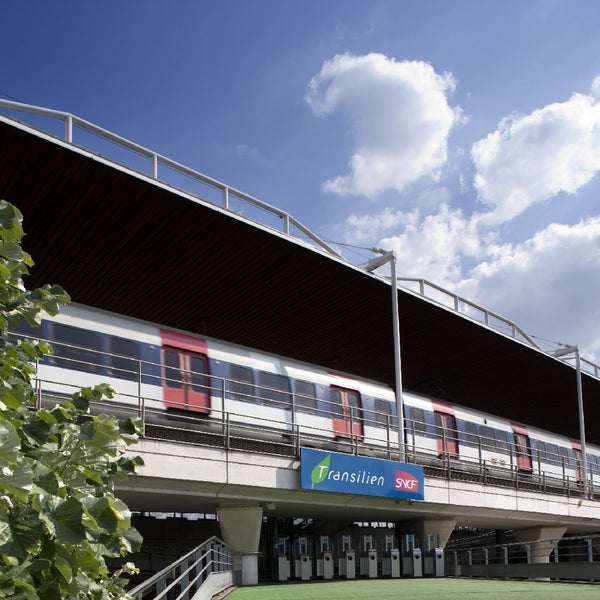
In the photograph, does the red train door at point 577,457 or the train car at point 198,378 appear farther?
the red train door at point 577,457

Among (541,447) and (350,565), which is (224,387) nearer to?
(350,565)

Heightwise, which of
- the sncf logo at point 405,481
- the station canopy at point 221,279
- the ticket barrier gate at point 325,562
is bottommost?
the ticket barrier gate at point 325,562

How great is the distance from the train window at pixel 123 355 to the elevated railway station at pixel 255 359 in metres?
0.05

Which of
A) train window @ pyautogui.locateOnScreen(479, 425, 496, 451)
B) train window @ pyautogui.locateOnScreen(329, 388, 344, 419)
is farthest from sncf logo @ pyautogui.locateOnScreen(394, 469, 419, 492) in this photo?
train window @ pyautogui.locateOnScreen(479, 425, 496, 451)

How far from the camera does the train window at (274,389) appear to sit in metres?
18.2

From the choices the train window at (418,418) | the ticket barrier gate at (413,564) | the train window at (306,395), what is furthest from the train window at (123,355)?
the train window at (418,418)

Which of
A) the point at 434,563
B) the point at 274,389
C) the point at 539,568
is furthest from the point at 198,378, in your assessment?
the point at 539,568

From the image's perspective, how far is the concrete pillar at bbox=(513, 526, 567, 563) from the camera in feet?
84.9

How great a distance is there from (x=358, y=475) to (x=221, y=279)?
6.86 meters

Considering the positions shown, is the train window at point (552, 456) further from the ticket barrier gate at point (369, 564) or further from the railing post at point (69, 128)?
the railing post at point (69, 128)

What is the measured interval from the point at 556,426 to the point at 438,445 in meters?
24.9

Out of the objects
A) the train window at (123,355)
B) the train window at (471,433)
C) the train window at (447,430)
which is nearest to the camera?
the train window at (123,355)

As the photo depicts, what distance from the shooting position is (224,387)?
16000 mm

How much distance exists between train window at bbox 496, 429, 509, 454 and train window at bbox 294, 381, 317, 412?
33.0 ft
